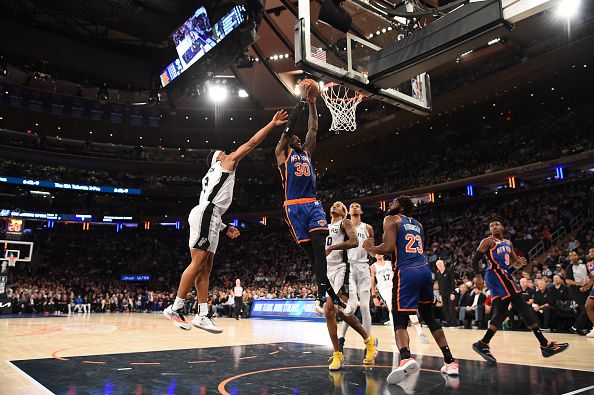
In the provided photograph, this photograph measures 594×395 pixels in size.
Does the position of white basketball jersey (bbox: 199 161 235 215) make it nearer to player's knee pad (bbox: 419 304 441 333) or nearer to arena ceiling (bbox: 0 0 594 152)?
player's knee pad (bbox: 419 304 441 333)

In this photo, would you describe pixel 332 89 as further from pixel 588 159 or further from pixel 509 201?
pixel 509 201

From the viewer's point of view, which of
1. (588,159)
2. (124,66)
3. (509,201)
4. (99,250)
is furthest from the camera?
(99,250)

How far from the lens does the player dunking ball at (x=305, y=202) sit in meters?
5.02

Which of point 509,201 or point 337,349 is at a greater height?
point 509,201

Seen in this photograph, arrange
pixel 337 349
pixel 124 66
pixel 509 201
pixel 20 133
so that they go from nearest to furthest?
pixel 337 349, pixel 124 66, pixel 509 201, pixel 20 133

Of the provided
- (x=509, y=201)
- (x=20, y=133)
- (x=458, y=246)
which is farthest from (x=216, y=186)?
(x=20, y=133)

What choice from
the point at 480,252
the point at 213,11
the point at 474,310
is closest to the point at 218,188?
the point at 480,252

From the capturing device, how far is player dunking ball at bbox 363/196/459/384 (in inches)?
190

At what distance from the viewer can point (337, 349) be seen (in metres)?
5.52

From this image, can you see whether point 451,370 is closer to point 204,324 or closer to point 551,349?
point 551,349

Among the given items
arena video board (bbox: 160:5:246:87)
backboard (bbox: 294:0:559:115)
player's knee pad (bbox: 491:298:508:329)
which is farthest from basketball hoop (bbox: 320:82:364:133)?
player's knee pad (bbox: 491:298:508:329)

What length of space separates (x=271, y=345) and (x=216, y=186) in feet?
12.7

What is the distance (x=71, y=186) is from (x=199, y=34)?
73.3ft

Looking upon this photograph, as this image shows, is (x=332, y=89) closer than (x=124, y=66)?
Yes
